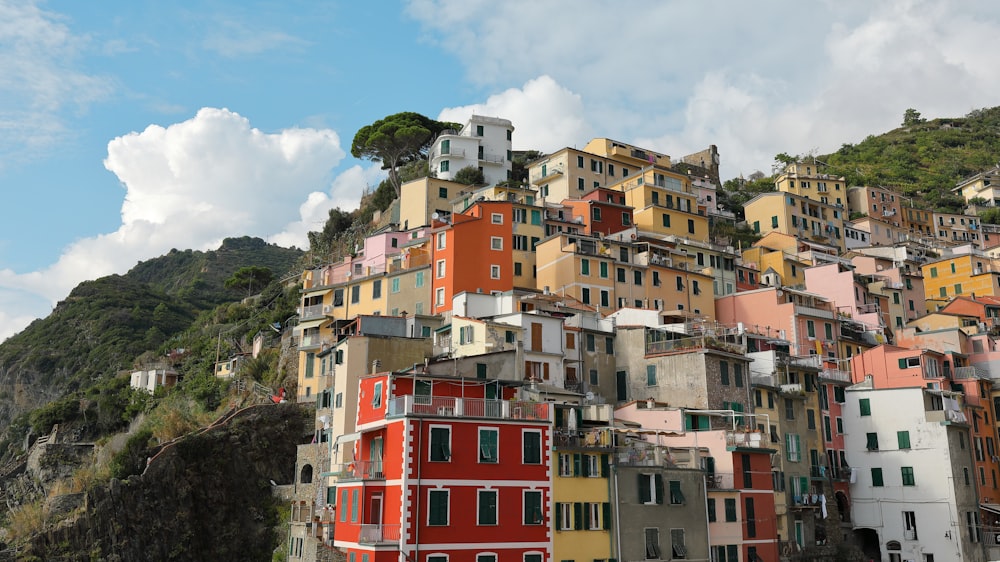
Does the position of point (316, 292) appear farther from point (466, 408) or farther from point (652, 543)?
point (652, 543)

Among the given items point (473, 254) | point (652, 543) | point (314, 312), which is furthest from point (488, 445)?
point (314, 312)

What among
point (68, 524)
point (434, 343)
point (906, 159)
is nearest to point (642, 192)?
point (434, 343)

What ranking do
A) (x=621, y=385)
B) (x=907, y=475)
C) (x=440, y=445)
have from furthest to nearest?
(x=621, y=385)
(x=907, y=475)
(x=440, y=445)

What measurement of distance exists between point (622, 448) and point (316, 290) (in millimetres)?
32366

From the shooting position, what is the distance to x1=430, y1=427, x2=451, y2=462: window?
33781 millimetres

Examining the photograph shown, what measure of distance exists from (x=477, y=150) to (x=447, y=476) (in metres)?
56.6

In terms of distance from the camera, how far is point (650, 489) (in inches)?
1499

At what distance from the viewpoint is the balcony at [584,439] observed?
121 ft

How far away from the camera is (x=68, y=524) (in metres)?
49.4

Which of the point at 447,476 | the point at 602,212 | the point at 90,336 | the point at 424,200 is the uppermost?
the point at 424,200

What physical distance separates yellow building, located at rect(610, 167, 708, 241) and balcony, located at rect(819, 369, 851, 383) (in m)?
21.8

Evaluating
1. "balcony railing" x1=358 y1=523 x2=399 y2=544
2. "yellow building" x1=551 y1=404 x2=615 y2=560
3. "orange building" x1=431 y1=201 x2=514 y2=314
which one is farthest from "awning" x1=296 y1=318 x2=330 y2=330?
"balcony railing" x1=358 y1=523 x2=399 y2=544

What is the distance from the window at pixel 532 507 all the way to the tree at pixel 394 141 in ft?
192

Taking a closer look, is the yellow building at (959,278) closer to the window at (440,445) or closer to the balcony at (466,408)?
the balcony at (466,408)
